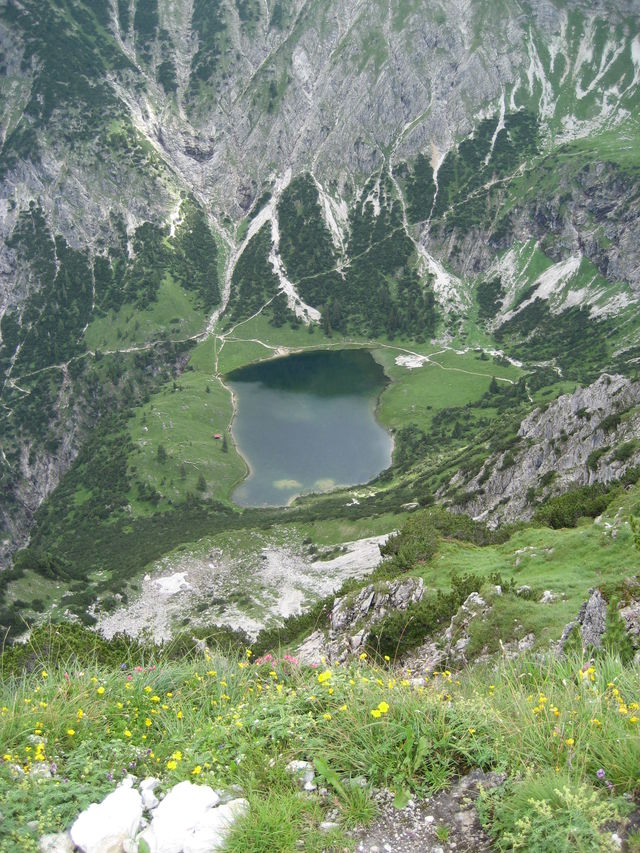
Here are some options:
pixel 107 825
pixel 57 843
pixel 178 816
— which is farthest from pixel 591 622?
pixel 57 843

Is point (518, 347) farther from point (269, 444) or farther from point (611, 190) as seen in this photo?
point (269, 444)

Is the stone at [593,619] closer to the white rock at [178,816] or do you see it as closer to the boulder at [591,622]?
the boulder at [591,622]

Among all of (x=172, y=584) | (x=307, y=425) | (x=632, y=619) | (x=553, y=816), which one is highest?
(x=553, y=816)

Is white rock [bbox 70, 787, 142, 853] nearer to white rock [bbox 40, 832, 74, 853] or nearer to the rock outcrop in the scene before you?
white rock [bbox 40, 832, 74, 853]

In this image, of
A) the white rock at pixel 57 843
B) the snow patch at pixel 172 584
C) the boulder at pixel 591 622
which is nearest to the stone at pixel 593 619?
the boulder at pixel 591 622

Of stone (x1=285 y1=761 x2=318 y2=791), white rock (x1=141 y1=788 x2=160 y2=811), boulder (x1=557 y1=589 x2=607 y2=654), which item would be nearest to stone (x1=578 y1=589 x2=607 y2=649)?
boulder (x1=557 y1=589 x2=607 y2=654)

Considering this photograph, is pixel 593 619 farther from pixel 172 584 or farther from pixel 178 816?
pixel 172 584
